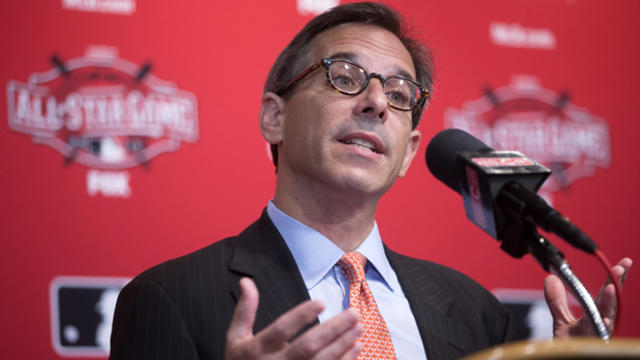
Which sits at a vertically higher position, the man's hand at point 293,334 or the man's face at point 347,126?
the man's face at point 347,126

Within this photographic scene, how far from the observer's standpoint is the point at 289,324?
99 cm

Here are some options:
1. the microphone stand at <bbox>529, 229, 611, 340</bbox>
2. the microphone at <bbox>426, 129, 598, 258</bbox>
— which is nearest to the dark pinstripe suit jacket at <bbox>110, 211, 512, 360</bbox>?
the microphone at <bbox>426, 129, 598, 258</bbox>

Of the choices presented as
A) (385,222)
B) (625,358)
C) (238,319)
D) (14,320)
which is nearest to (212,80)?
(385,222)

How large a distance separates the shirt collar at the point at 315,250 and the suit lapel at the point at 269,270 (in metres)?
0.03

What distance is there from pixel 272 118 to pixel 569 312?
36.6 inches

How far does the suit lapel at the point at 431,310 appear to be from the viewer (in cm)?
167

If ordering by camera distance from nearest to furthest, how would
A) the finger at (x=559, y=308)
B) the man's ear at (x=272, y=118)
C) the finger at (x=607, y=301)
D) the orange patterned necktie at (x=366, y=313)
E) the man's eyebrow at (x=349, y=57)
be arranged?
1. the finger at (x=607, y=301)
2. the finger at (x=559, y=308)
3. the orange patterned necktie at (x=366, y=313)
4. the man's eyebrow at (x=349, y=57)
5. the man's ear at (x=272, y=118)

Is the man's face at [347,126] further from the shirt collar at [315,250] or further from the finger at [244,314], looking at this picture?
the finger at [244,314]

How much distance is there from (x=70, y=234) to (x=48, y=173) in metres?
0.20

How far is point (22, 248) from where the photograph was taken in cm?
208

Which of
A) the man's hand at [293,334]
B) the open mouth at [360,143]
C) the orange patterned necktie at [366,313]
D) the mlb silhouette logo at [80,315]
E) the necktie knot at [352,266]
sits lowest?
the mlb silhouette logo at [80,315]

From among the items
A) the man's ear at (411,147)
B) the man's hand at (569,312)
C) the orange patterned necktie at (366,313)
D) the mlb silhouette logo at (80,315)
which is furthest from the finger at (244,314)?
the mlb silhouette logo at (80,315)

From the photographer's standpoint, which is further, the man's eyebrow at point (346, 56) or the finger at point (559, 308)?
the man's eyebrow at point (346, 56)

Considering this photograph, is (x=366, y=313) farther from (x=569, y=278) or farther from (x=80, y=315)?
(x=80, y=315)
